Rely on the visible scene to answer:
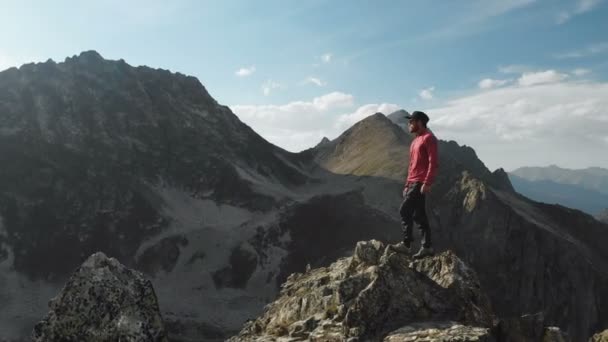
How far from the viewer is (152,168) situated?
136000 millimetres

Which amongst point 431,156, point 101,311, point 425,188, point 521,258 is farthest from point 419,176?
point 521,258

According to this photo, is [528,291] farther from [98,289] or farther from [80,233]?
[98,289]

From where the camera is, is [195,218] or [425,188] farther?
[195,218]

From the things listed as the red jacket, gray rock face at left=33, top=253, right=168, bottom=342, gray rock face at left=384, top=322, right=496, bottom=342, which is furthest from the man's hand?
gray rock face at left=33, top=253, right=168, bottom=342

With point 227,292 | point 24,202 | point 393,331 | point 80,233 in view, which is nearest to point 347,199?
point 227,292

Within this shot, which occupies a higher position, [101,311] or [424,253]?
[424,253]

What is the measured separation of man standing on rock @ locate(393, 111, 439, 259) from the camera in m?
17.5

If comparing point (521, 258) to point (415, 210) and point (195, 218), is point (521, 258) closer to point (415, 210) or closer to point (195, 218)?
point (195, 218)

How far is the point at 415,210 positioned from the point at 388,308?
507cm

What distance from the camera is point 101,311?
36.5 feet

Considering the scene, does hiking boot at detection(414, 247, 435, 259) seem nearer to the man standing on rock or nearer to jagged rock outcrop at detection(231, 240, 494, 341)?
the man standing on rock

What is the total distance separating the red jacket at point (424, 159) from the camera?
17375 mm

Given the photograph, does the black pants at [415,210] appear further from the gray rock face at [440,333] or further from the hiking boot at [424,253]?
the gray rock face at [440,333]

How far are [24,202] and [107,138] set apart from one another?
2997 cm
